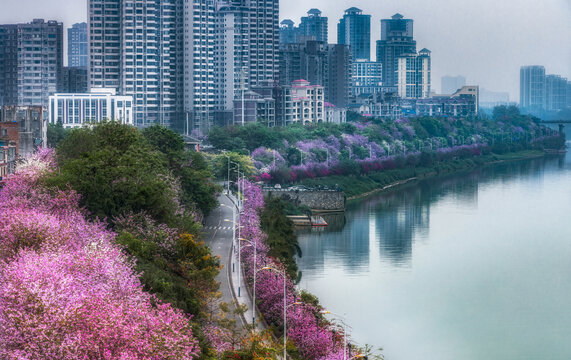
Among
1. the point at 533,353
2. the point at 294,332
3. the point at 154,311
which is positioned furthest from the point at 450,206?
the point at 154,311

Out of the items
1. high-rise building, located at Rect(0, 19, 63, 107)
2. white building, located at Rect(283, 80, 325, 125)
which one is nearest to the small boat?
white building, located at Rect(283, 80, 325, 125)

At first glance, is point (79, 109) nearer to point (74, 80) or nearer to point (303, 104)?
point (303, 104)

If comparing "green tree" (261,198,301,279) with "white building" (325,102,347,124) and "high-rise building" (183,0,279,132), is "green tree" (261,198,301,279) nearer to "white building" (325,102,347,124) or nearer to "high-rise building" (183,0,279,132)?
"high-rise building" (183,0,279,132)

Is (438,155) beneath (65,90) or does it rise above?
beneath

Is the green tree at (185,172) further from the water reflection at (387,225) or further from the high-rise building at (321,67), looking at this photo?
the high-rise building at (321,67)

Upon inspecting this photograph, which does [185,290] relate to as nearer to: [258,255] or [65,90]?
[258,255]
